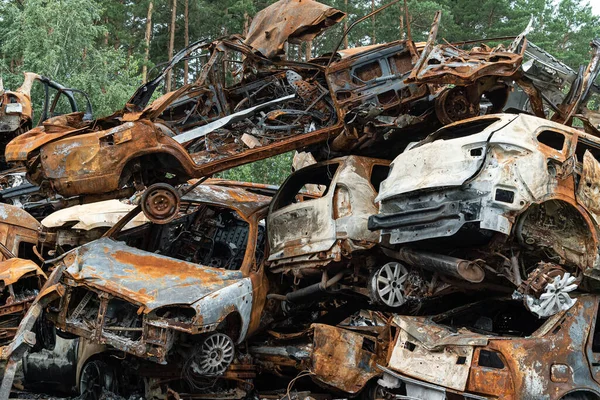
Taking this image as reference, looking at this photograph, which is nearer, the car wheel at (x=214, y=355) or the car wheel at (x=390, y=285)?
the car wheel at (x=390, y=285)

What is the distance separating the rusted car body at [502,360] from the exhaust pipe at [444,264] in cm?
51

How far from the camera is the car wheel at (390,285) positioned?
7387mm

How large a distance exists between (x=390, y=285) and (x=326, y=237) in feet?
3.33

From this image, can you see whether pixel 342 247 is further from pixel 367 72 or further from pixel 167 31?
pixel 167 31

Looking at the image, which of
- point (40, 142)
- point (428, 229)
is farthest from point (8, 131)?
point (428, 229)

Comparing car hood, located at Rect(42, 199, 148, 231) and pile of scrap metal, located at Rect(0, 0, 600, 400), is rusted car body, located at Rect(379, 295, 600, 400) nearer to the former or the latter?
pile of scrap metal, located at Rect(0, 0, 600, 400)

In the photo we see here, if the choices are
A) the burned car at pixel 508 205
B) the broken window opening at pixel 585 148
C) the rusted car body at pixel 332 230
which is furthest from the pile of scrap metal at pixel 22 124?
the broken window opening at pixel 585 148

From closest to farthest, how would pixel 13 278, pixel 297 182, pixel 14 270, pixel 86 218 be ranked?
pixel 13 278 → pixel 14 270 → pixel 297 182 → pixel 86 218

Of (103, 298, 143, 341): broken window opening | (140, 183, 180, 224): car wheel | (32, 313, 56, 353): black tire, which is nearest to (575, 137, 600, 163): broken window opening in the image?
(140, 183, 180, 224): car wheel

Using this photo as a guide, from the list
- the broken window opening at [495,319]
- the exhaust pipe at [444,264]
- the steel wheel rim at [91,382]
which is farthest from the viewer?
the steel wheel rim at [91,382]

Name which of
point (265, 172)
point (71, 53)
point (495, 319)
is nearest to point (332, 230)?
point (495, 319)

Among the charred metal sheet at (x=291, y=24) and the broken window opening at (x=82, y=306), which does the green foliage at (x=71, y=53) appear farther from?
the broken window opening at (x=82, y=306)

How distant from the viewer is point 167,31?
3353 centimetres

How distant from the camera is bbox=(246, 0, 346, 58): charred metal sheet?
9617mm
